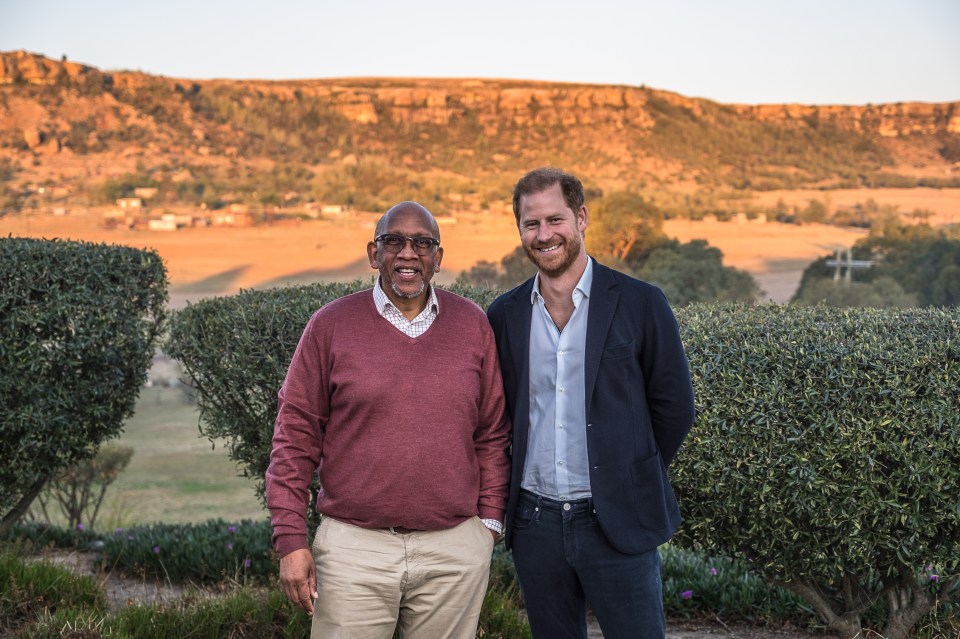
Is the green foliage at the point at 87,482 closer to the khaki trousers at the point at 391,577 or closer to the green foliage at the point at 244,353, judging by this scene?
the green foliage at the point at 244,353

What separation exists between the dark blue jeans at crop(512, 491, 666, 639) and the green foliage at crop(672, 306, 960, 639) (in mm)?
1335

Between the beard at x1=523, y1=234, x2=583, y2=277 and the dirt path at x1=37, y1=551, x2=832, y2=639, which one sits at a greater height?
the beard at x1=523, y1=234, x2=583, y2=277

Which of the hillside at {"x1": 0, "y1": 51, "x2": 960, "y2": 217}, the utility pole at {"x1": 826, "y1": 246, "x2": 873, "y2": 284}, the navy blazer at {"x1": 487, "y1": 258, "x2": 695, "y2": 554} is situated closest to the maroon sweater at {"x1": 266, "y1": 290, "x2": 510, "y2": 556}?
the navy blazer at {"x1": 487, "y1": 258, "x2": 695, "y2": 554}

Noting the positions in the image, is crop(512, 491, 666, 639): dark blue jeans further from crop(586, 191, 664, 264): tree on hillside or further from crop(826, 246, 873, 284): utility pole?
crop(826, 246, 873, 284): utility pole

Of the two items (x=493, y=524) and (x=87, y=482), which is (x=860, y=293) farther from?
(x=493, y=524)

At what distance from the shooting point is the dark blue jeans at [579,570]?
115 inches

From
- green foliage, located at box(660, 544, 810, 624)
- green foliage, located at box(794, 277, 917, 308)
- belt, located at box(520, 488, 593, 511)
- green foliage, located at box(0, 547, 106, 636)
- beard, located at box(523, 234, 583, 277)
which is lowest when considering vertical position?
green foliage, located at box(794, 277, 917, 308)

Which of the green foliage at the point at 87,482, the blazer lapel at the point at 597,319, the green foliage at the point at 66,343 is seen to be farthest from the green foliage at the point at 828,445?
the green foliage at the point at 87,482

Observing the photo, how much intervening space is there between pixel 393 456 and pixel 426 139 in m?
33.6

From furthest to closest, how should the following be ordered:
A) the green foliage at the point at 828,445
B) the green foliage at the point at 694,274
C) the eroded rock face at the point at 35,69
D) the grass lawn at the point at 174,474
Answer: the eroded rock face at the point at 35,69 < the green foliage at the point at 694,274 < the grass lawn at the point at 174,474 < the green foliage at the point at 828,445

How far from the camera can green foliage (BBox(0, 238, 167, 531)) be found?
618 centimetres

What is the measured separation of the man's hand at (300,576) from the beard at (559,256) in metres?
1.09

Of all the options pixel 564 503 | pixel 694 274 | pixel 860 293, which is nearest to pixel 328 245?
pixel 694 274

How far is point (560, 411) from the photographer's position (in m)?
2.95
